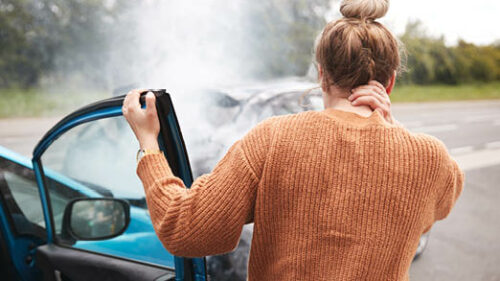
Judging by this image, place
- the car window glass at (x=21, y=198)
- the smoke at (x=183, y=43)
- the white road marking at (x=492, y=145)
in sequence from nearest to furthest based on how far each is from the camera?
the car window glass at (x=21, y=198) < the smoke at (x=183, y=43) < the white road marking at (x=492, y=145)

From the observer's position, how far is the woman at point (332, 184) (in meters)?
0.97

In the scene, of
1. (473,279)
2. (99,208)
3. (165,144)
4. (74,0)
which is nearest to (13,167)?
(99,208)

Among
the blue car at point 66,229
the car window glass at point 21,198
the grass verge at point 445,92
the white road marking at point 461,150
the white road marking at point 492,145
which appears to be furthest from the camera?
the grass verge at point 445,92

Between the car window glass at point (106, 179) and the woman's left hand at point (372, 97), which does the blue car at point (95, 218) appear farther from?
the woman's left hand at point (372, 97)

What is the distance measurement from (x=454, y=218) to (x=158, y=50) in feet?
16.3

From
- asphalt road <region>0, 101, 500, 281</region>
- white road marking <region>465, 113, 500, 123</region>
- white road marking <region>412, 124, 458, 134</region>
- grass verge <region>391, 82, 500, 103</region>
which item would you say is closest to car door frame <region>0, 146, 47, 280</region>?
asphalt road <region>0, 101, 500, 281</region>

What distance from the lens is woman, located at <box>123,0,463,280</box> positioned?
3.18 feet

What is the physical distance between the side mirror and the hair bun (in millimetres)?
1256

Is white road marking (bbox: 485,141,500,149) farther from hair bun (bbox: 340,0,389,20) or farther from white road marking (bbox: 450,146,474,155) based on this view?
hair bun (bbox: 340,0,389,20)

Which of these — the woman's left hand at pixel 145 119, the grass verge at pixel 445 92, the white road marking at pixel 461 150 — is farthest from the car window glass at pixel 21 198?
the grass verge at pixel 445 92

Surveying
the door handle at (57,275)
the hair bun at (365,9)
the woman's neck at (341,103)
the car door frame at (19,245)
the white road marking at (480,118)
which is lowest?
the white road marking at (480,118)

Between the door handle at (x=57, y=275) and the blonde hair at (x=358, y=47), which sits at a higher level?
the blonde hair at (x=358, y=47)

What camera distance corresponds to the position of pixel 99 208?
1878 millimetres

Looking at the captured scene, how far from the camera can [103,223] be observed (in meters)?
1.88
